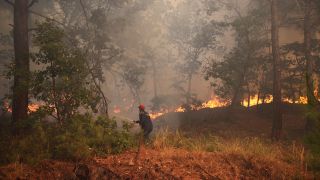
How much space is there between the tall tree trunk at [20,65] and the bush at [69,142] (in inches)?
59.8

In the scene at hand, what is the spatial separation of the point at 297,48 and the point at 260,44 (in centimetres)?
224

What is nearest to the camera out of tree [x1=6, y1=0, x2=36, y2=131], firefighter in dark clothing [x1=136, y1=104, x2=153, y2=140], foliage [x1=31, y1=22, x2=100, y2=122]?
foliage [x1=31, y1=22, x2=100, y2=122]

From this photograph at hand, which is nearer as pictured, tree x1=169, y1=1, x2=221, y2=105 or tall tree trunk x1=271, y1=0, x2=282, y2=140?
tall tree trunk x1=271, y1=0, x2=282, y2=140

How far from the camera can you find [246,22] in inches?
834

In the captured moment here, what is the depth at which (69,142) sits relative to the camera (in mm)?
9523

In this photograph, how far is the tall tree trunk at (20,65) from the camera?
11484 mm

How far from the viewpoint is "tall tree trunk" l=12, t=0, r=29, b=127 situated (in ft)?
37.7

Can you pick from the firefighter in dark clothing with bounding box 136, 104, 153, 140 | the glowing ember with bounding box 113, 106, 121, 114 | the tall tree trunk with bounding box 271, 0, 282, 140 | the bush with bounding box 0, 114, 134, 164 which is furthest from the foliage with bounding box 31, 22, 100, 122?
the glowing ember with bounding box 113, 106, 121, 114

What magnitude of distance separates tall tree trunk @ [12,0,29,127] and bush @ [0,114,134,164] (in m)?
1.52

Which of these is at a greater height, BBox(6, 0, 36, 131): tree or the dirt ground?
BBox(6, 0, 36, 131): tree

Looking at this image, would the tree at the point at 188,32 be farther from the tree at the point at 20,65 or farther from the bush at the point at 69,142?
the bush at the point at 69,142

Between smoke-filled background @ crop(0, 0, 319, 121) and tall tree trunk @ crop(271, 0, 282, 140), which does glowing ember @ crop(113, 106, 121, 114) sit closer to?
smoke-filled background @ crop(0, 0, 319, 121)

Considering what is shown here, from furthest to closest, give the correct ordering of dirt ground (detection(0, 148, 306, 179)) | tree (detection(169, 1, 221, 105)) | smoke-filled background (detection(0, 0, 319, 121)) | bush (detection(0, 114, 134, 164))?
tree (detection(169, 1, 221, 105)), smoke-filled background (detection(0, 0, 319, 121)), bush (detection(0, 114, 134, 164)), dirt ground (detection(0, 148, 306, 179))

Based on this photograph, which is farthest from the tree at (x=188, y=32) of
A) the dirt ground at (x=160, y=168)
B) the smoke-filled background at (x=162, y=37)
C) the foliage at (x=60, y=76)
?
the dirt ground at (x=160, y=168)
